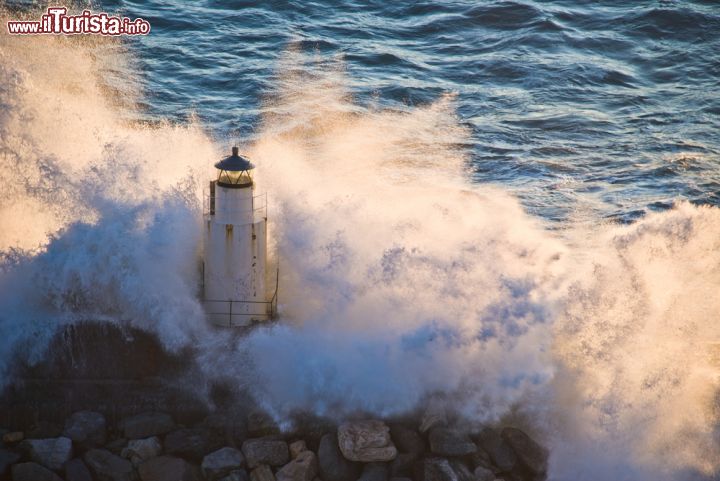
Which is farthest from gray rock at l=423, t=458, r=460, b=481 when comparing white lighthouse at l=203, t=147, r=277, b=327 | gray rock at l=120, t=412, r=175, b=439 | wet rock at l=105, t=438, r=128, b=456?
wet rock at l=105, t=438, r=128, b=456

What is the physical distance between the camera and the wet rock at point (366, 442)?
11203mm

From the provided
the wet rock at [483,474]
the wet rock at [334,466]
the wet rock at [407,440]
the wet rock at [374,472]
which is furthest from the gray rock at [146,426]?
the wet rock at [483,474]

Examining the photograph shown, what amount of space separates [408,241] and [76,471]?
624 centimetres

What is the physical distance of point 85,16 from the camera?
2777 cm

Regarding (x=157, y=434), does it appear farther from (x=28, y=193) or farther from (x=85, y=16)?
(x=85, y=16)

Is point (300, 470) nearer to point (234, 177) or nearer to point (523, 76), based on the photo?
point (234, 177)

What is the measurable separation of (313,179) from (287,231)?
2960 millimetres

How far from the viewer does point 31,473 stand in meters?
10.9

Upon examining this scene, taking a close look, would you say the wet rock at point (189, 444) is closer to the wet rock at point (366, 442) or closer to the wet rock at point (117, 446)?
the wet rock at point (117, 446)

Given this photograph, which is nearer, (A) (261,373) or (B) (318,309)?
(A) (261,373)

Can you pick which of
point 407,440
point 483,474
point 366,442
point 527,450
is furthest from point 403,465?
point 527,450

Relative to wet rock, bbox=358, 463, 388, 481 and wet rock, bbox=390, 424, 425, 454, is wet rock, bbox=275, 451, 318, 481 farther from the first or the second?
wet rock, bbox=390, 424, 425, 454

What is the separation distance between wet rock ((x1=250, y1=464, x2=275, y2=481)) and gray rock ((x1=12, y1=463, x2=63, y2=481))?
2217 mm

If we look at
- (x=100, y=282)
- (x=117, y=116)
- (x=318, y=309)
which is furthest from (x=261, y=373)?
(x=117, y=116)
